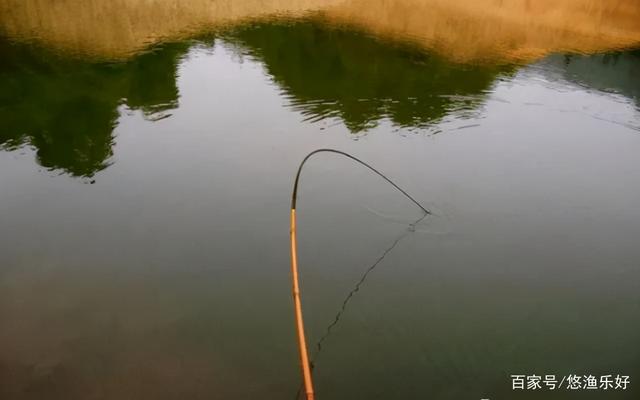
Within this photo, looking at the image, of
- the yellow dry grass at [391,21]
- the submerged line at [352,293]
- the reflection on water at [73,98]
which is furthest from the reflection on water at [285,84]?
the submerged line at [352,293]

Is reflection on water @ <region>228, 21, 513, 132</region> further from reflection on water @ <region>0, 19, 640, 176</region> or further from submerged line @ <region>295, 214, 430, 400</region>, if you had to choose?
submerged line @ <region>295, 214, 430, 400</region>

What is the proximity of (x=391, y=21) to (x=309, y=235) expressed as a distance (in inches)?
419

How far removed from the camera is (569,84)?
31.4 ft

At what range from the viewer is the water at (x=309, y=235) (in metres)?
3.74

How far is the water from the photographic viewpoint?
3.74 metres

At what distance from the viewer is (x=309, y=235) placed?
511 centimetres

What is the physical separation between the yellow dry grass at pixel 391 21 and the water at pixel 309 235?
2710 mm

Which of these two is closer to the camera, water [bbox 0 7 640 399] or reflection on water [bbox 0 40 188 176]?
water [bbox 0 7 640 399]

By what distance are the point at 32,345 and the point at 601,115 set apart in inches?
329

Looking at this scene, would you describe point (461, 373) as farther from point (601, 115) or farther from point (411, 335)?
point (601, 115)

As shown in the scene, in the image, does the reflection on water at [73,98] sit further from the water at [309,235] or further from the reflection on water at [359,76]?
the reflection on water at [359,76]

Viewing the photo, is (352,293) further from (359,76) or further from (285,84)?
(359,76)

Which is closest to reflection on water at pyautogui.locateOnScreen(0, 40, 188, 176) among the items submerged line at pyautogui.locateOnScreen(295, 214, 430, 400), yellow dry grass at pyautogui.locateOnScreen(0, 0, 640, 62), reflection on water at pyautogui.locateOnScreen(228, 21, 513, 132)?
yellow dry grass at pyautogui.locateOnScreen(0, 0, 640, 62)

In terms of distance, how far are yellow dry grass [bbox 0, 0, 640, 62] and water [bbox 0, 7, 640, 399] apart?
107 inches
